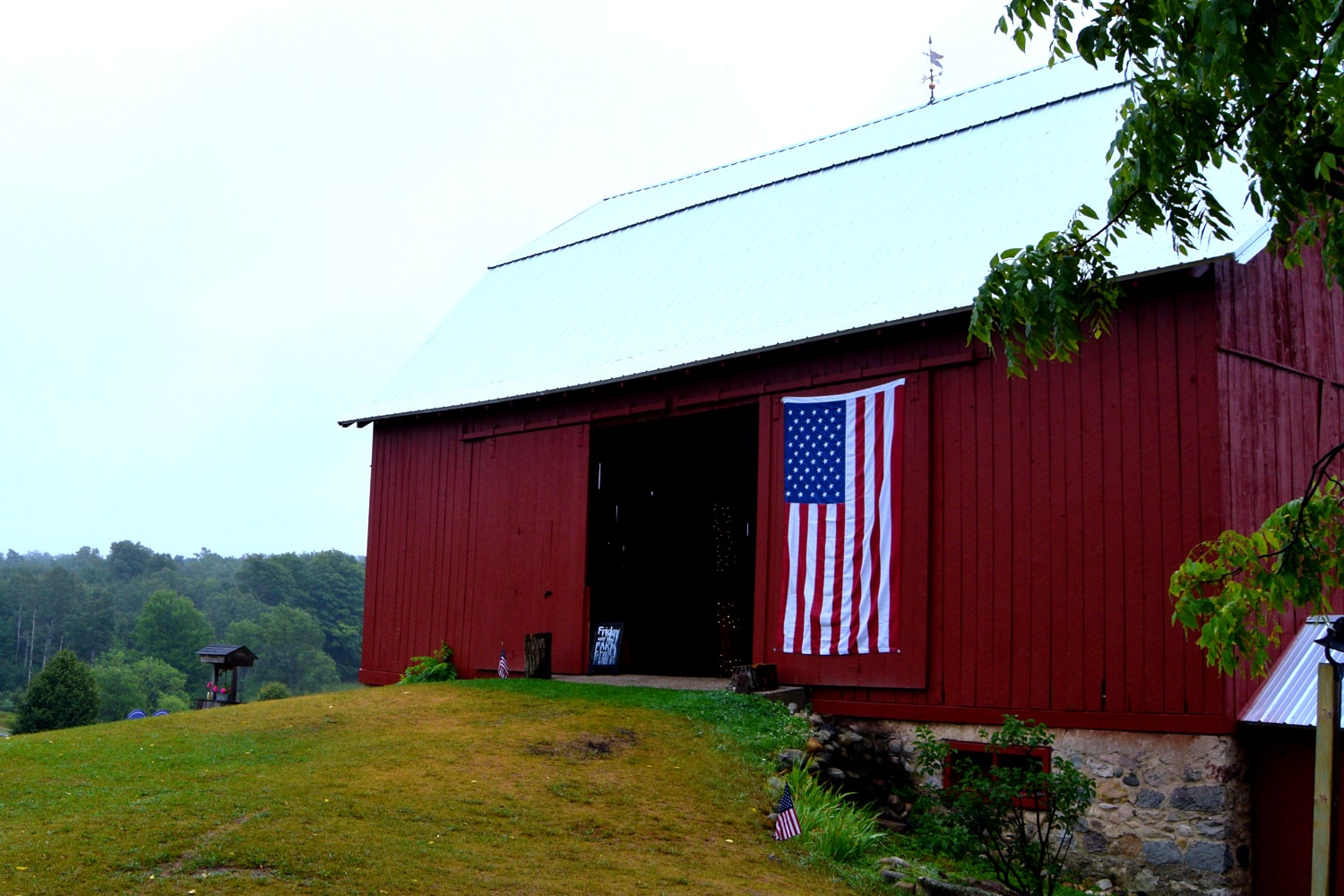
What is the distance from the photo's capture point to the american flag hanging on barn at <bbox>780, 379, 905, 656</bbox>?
42.0ft

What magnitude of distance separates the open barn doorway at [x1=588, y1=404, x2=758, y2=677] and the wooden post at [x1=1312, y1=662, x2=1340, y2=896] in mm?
10322

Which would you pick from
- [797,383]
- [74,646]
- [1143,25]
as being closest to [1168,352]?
[797,383]

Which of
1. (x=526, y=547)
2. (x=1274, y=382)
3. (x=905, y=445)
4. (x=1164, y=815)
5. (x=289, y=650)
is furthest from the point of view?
(x=289, y=650)

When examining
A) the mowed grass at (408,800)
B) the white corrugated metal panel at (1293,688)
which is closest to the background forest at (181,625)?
the mowed grass at (408,800)

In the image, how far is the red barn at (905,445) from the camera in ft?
35.8

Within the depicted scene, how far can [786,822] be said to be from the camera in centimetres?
1005

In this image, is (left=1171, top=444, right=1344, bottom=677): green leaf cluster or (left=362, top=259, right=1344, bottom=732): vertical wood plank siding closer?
(left=1171, top=444, right=1344, bottom=677): green leaf cluster

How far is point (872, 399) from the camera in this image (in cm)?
1300

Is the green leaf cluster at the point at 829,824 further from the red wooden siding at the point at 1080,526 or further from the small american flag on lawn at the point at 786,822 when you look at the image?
the red wooden siding at the point at 1080,526

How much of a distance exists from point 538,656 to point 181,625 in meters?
71.8

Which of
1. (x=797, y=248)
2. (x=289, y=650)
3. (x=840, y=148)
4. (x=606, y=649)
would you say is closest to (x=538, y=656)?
(x=606, y=649)

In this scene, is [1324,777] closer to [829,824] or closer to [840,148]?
[829,824]

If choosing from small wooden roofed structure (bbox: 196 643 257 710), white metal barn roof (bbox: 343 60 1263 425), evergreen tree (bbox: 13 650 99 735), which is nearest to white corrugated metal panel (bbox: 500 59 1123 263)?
white metal barn roof (bbox: 343 60 1263 425)

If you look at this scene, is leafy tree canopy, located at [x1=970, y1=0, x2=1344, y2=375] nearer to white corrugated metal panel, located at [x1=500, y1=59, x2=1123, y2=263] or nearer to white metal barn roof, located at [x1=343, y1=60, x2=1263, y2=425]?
white metal barn roof, located at [x1=343, y1=60, x2=1263, y2=425]
